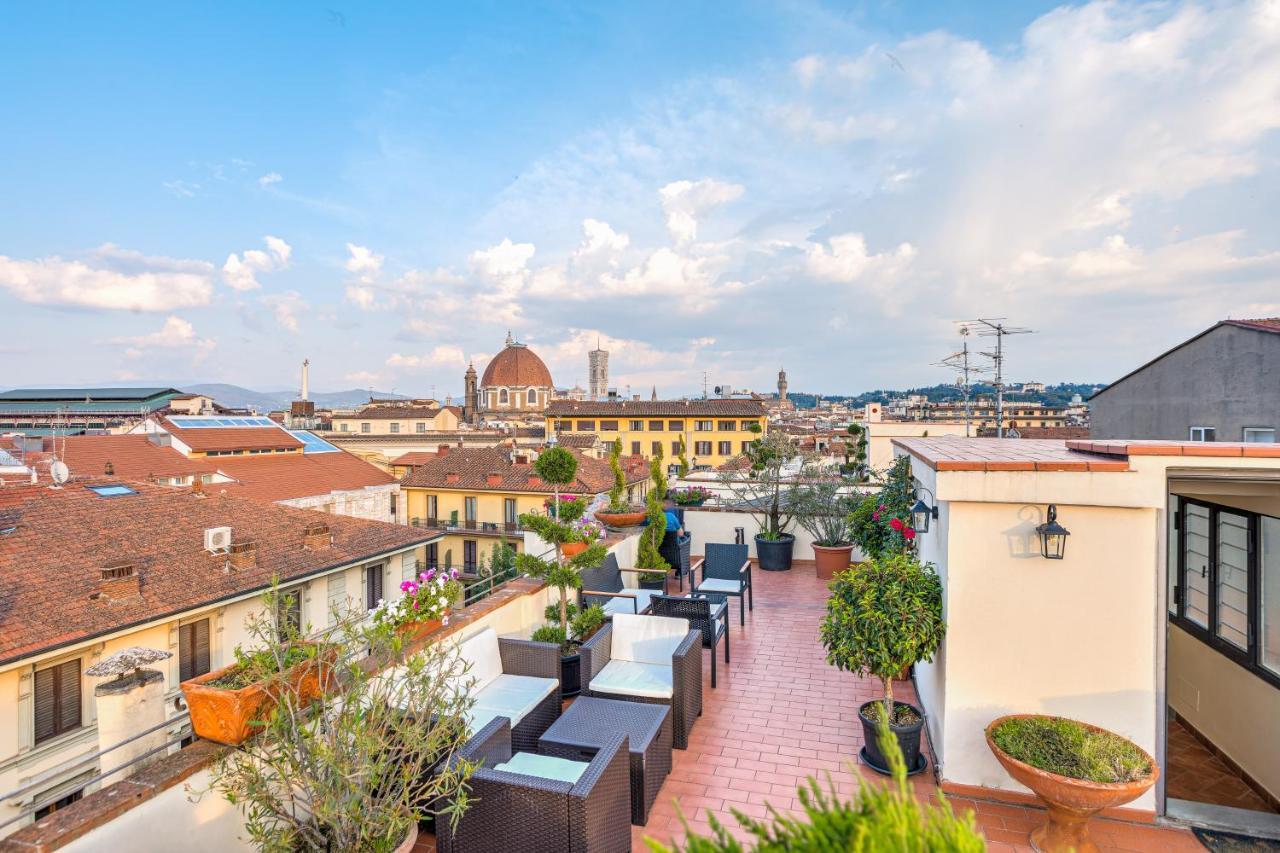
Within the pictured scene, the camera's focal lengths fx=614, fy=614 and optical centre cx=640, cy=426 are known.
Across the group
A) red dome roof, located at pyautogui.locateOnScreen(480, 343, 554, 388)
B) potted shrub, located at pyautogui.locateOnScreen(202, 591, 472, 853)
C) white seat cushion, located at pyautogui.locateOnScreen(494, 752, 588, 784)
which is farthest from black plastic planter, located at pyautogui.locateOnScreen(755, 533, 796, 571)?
red dome roof, located at pyautogui.locateOnScreen(480, 343, 554, 388)

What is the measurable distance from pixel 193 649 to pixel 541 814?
10.4 meters

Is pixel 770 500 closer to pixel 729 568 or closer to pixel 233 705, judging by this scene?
pixel 729 568

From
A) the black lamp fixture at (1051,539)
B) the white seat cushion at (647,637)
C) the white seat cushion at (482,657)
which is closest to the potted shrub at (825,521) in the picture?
the white seat cushion at (647,637)

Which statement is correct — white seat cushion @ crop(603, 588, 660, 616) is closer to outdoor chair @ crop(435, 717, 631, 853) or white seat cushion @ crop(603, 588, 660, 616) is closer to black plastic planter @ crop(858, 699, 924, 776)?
black plastic planter @ crop(858, 699, 924, 776)

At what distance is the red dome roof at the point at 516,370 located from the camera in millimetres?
87000

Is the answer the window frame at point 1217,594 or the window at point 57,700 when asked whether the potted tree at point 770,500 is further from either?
the window at point 57,700

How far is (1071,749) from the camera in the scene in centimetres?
355

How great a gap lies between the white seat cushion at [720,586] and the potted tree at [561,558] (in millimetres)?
1622

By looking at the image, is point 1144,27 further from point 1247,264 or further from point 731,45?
point 1247,264

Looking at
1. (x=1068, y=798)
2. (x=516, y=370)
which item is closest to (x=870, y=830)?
(x=1068, y=798)

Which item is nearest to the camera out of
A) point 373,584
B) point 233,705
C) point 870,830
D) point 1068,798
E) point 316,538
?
point 870,830

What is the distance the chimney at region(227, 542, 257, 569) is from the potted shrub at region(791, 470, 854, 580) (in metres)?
9.83

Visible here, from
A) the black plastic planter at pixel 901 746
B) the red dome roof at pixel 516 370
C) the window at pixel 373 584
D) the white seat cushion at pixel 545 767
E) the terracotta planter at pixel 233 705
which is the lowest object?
the window at pixel 373 584

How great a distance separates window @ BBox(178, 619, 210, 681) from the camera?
1008 centimetres
